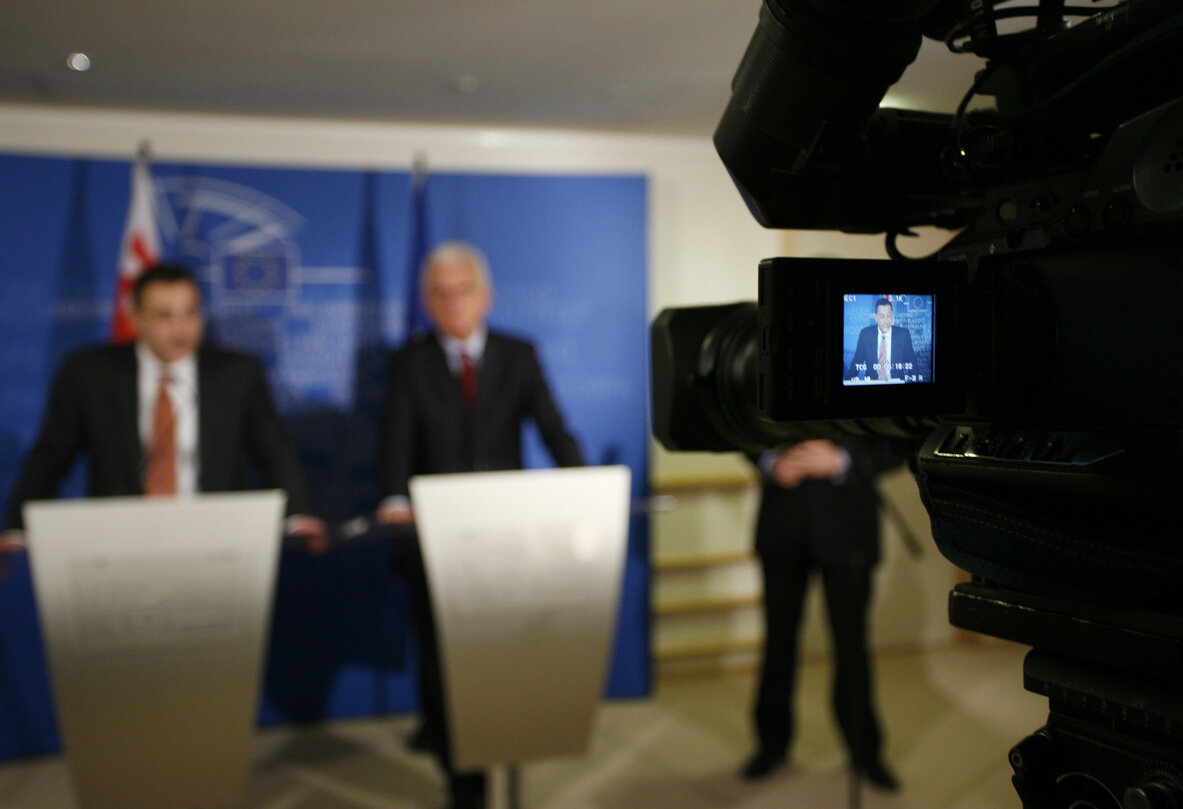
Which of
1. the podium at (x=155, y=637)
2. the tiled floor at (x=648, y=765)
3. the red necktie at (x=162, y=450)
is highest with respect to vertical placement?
the red necktie at (x=162, y=450)

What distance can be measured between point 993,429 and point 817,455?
5.95 ft

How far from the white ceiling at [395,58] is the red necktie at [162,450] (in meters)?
1.05

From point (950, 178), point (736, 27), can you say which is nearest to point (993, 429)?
point (950, 178)

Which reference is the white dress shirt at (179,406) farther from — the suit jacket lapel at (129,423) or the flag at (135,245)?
the flag at (135,245)

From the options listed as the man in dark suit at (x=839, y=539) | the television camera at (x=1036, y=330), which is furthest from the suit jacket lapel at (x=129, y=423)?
the television camera at (x=1036, y=330)

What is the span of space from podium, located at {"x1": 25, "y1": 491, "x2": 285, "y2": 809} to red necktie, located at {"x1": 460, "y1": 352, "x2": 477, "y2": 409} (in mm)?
1210

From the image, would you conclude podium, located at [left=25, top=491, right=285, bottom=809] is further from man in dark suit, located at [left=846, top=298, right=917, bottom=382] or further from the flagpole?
man in dark suit, located at [left=846, top=298, right=917, bottom=382]

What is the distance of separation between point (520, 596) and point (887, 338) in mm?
1524

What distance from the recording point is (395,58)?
2873mm

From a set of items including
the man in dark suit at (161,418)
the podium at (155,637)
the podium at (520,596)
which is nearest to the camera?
the podium at (155,637)

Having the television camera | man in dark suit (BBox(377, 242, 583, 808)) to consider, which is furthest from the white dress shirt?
the television camera

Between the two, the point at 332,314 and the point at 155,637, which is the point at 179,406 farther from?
the point at 155,637

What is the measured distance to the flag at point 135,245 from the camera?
331 centimetres

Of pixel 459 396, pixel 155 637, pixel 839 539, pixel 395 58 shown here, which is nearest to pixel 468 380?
pixel 459 396
